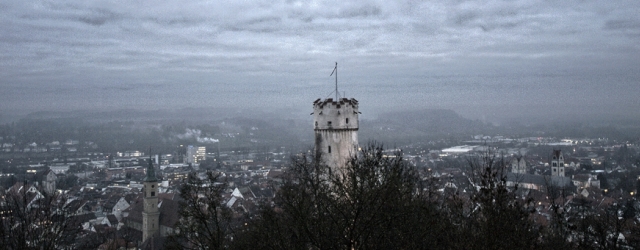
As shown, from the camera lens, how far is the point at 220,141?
187250 millimetres

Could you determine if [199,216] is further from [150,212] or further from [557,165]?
[557,165]

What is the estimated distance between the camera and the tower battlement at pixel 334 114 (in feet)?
47.0

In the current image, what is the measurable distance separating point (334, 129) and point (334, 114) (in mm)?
400

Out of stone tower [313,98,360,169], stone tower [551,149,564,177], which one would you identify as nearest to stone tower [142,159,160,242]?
stone tower [313,98,360,169]

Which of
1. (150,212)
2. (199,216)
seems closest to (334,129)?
(199,216)

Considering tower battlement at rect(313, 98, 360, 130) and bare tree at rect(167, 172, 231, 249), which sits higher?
tower battlement at rect(313, 98, 360, 130)

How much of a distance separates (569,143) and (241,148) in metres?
100.0

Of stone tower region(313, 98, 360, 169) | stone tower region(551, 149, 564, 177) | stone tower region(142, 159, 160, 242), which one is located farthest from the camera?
stone tower region(551, 149, 564, 177)

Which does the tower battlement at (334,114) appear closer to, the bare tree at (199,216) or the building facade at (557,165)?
the bare tree at (199,216)

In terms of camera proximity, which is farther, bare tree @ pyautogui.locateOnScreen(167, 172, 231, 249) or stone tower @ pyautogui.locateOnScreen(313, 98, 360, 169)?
bare tree @ pyautogui.locateOnScreen(167, 172, 231, 249)

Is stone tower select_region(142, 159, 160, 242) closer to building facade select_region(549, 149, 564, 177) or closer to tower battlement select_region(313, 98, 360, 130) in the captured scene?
tower battlement select_region(313, 98, 360, 130)

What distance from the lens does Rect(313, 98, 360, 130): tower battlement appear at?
1432cm

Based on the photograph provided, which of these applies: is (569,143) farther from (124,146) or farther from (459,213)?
(459,213)

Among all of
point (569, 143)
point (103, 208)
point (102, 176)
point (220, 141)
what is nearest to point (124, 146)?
point (220, 141)
